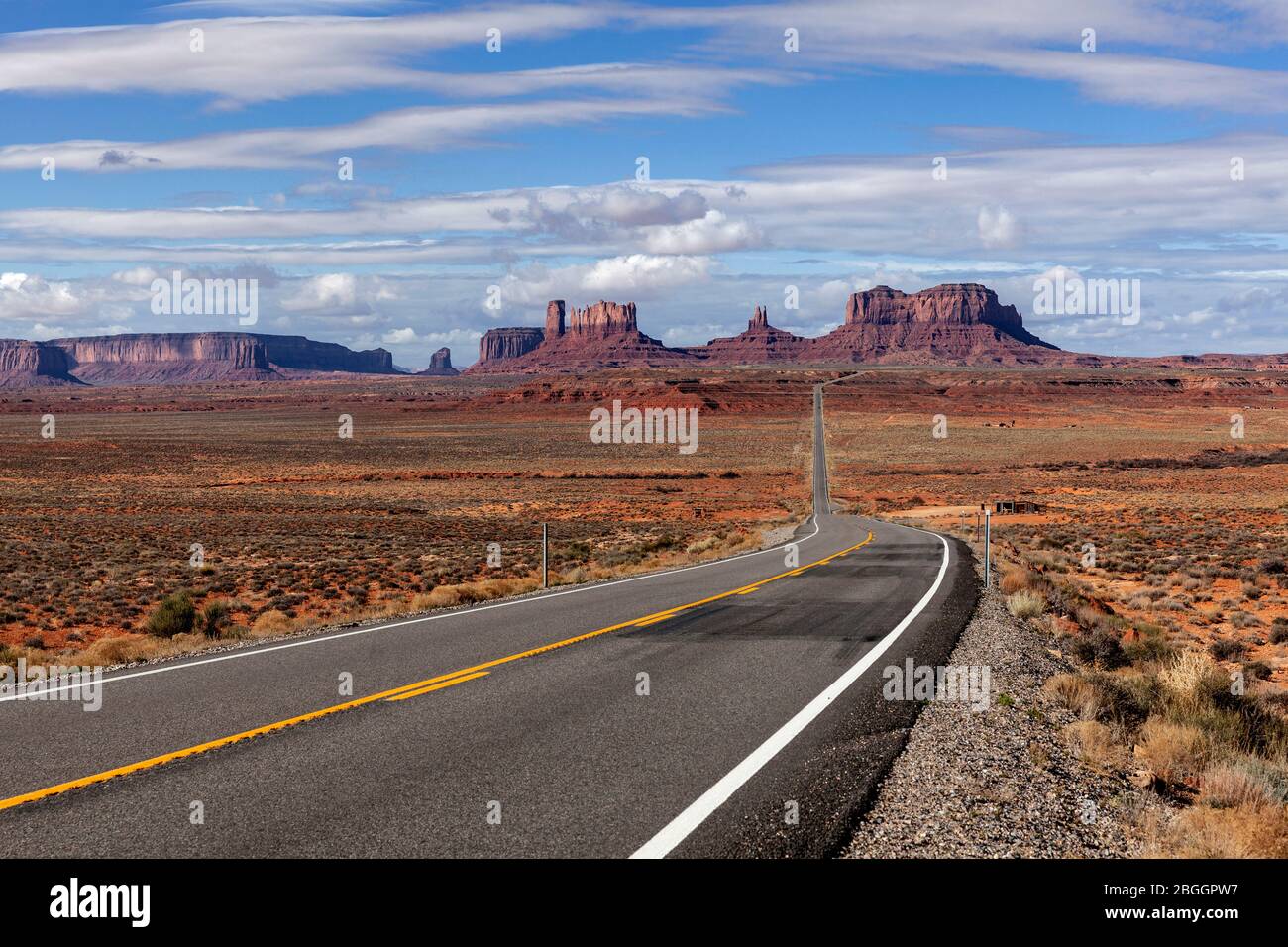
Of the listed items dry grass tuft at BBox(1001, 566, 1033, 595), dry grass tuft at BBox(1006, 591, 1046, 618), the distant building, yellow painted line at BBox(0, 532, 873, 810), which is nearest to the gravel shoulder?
yellow painted line at BBox(0, 532, 873, 810)

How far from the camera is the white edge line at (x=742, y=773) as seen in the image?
5.82 metres

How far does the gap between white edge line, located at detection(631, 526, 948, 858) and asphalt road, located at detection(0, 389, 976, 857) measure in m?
0.03

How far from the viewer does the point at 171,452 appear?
91.4 m

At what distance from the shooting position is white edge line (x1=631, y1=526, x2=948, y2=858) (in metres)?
5.82

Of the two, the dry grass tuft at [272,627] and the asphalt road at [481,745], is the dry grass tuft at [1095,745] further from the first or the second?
the dry grass tuft at [272,627]

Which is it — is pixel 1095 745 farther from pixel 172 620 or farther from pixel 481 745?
pixel 172 620

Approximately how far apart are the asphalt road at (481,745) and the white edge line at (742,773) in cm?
3

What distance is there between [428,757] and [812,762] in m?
2.80

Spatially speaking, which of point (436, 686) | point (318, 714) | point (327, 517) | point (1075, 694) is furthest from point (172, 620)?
point (327, 517)

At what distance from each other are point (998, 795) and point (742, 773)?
5.65 feet

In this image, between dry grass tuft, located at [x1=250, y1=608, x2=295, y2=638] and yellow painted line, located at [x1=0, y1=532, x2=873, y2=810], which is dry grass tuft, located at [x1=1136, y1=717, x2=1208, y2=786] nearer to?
yellow painted line, located at [x1=0, y1=532, x2=873, y2=810]

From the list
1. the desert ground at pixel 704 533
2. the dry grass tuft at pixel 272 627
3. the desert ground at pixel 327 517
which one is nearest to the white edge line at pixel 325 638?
the desert ground at pixel 704 533
